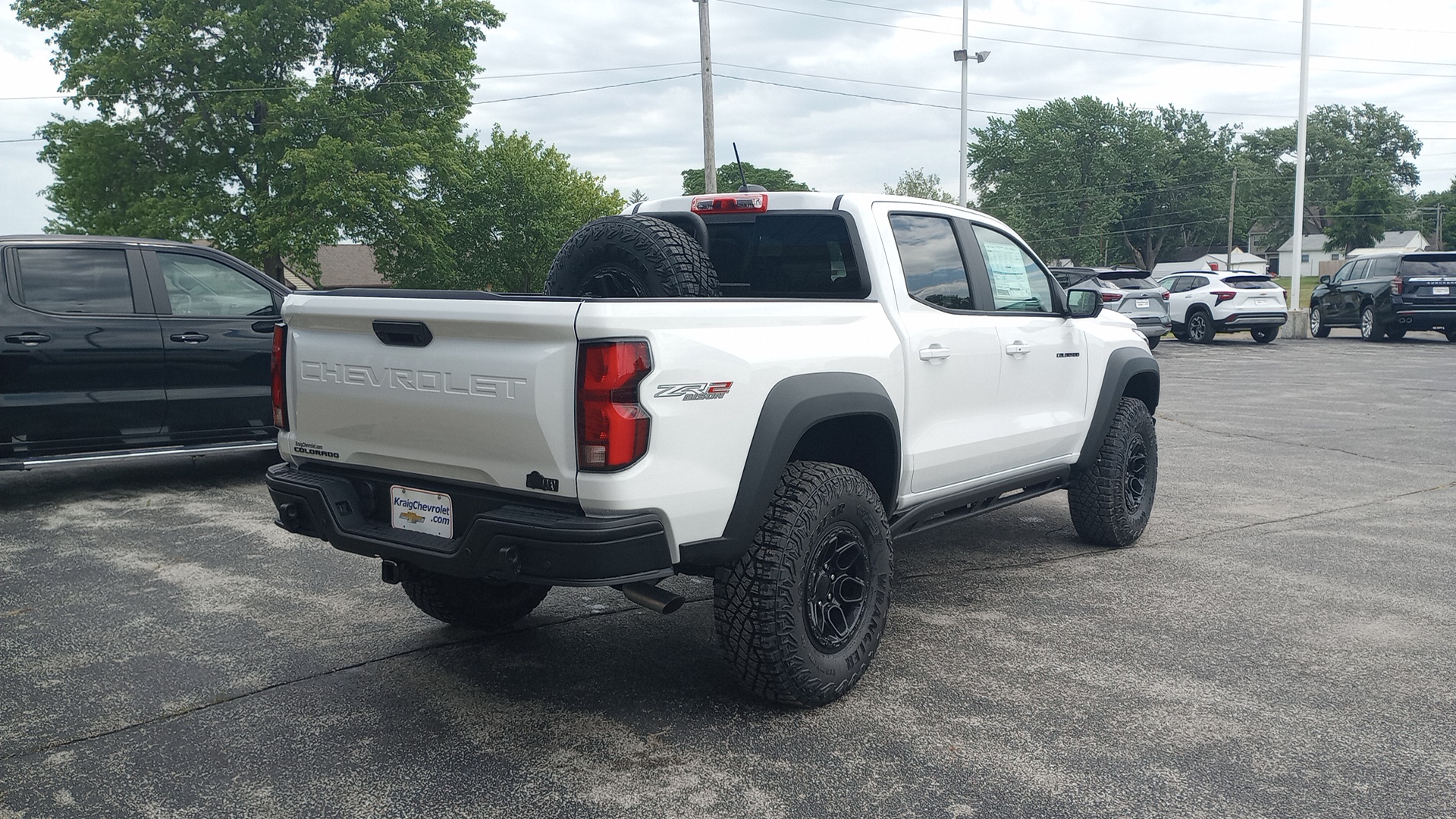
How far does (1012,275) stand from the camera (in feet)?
18.0

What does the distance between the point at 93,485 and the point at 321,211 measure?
28620mm

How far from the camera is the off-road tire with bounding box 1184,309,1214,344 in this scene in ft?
79.6

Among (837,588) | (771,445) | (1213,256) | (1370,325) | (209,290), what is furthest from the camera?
(1213,256)

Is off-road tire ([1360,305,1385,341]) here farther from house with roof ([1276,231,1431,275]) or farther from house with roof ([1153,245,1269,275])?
house with roof ([1276,231,1431,275])

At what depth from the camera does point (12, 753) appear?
346cm

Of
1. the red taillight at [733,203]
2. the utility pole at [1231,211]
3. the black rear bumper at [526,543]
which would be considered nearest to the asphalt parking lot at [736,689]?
the black rear bumper at [526,543]

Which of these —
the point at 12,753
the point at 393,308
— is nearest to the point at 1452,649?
the point at 393,308

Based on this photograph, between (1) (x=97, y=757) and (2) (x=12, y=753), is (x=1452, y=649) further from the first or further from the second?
(2) (x=12, y=753)

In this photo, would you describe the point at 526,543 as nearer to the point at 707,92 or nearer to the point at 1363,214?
the point at 707,92

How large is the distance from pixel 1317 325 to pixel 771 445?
86.0 feet

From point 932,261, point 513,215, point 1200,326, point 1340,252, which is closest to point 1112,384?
point 932,261

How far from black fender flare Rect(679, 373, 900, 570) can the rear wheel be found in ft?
74.7

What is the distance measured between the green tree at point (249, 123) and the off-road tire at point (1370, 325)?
2750cm

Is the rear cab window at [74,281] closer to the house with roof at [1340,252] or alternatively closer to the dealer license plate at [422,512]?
the dealer license plate at [422,512]
